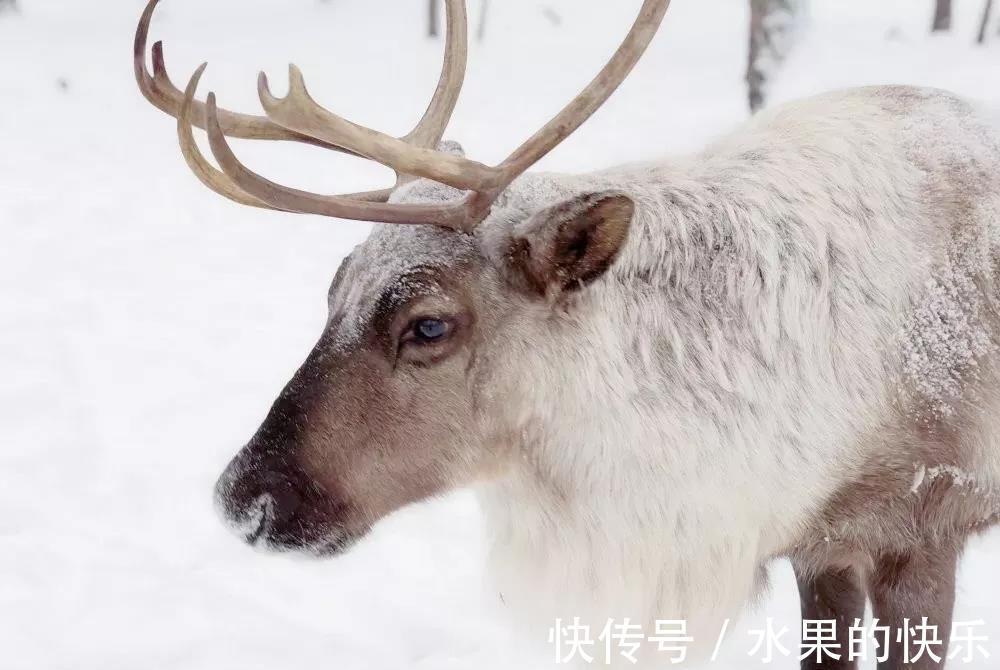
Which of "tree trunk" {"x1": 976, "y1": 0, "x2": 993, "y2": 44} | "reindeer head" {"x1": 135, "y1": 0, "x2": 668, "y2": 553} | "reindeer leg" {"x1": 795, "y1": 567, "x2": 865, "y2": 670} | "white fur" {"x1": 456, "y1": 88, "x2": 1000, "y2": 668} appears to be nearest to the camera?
"reindeer head" {"x1": 135, "y1": 0, "x2": 668, "y2": 553}

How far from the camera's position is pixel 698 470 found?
2.09 meters

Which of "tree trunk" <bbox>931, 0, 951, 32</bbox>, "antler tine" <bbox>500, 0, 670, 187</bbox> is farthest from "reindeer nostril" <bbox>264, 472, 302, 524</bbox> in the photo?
"tree trunk" <bbox>931, 0, 951, 32</bbox>

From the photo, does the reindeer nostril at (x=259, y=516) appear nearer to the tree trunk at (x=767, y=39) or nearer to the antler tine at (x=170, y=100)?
the antler tine at (x=170, y=100)

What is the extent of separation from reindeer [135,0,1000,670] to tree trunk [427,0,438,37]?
43.8 ft

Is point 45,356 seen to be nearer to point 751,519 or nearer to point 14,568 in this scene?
point 14,568

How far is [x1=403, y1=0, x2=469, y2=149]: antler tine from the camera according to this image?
7.89 ft

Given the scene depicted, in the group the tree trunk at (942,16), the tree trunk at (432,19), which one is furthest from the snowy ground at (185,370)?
the tree trunk at (432,19)

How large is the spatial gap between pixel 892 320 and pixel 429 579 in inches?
68.3

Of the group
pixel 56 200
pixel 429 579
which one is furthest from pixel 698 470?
pixel 56 200

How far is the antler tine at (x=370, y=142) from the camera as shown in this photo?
6.06ft

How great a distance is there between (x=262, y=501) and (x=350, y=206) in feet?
1.88

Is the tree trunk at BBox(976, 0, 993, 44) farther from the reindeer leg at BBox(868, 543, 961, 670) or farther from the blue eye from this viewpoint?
the blue eye

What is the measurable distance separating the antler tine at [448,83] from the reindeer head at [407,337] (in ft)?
1.34

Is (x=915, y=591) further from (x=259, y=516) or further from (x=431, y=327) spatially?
(x=259, y=516)
